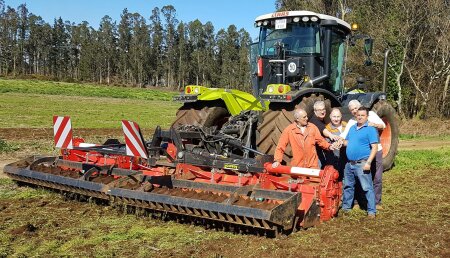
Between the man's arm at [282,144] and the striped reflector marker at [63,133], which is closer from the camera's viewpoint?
the man's arm at [282,144]

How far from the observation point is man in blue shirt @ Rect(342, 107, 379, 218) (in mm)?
5852

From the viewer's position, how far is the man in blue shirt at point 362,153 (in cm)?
585

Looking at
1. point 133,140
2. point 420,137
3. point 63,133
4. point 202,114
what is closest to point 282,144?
point 133,140

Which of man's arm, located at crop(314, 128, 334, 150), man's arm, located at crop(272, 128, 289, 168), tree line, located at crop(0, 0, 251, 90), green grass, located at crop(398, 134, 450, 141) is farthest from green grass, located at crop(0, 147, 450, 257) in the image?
tree line, located at crop(0, 0, 251, 90)

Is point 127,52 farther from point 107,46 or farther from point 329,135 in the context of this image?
point 329,135

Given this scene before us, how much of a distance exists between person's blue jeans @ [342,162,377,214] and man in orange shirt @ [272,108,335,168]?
64 cm

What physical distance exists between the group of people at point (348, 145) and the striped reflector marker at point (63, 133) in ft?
11.4

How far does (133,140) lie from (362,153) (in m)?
2.95

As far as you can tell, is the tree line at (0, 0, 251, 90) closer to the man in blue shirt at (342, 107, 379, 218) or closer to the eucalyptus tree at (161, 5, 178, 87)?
the eucalyptus tree at (161, 5, 178, 87)

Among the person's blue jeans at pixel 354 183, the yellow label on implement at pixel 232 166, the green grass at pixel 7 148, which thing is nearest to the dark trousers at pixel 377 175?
the person's blue jeans at pixel 354 183

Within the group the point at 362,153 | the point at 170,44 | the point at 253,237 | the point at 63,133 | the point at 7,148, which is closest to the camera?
the point at 253,237

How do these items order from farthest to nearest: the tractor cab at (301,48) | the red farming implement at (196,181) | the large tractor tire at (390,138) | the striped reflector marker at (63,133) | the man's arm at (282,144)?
the large tractor tire at (390,138) < the tractor cab at (301,48) < the striped reflector marker at (63,133) < the man's arm at (282,144) < the red farming implement at (196,181)

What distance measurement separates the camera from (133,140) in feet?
19.6

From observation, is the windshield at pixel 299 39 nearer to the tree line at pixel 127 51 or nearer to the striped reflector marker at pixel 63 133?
the striped reflector marker at pixel 63 133
